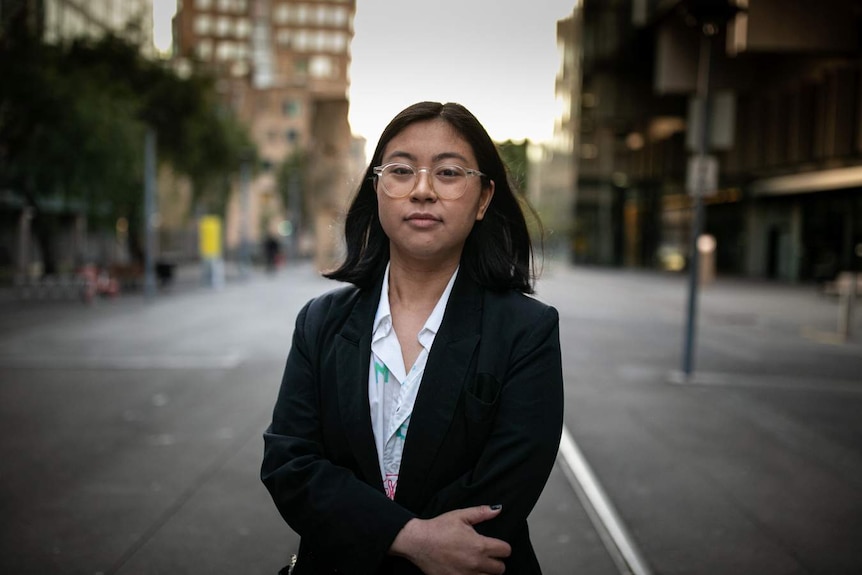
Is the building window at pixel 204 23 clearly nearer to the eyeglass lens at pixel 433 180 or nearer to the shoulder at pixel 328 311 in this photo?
the shoulder at pixel 328 311

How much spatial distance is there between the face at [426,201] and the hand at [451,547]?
0.67m

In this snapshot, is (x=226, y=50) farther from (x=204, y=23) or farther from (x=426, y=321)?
(x=426, y=321)

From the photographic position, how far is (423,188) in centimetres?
192

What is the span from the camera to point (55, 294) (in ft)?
71.3

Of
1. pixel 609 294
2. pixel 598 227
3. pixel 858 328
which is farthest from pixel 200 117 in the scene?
pixel 598 227

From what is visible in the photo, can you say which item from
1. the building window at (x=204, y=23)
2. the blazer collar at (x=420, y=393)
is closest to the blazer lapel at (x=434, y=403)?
the blazer collar at (x=420, y=393)

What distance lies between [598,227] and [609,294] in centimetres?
2839

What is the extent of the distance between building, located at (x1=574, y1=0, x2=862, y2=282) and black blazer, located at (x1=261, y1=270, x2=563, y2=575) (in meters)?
17.1

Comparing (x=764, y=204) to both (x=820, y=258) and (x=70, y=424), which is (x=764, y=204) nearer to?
(x=820, y=258)

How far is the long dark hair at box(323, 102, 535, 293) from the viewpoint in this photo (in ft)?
6.49

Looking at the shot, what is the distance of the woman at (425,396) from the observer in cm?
183

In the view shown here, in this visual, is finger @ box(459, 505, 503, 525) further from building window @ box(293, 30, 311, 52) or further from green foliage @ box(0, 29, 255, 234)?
building window @ box(293, 30, 311, 52)

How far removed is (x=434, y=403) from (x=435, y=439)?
9 cm

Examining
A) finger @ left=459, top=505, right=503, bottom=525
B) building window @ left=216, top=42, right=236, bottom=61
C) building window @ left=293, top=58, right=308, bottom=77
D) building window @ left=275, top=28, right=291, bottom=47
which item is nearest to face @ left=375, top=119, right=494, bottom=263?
finger @ left=459, top=505, right=503, bottom=525
